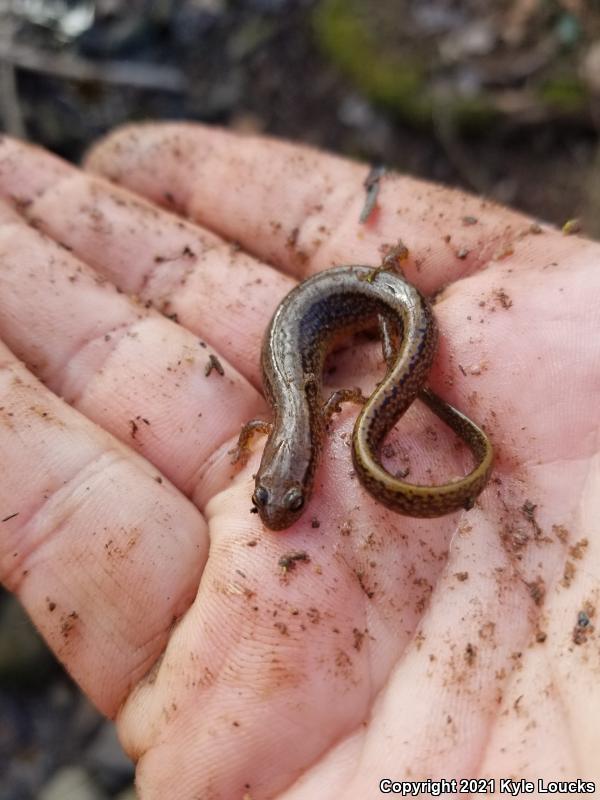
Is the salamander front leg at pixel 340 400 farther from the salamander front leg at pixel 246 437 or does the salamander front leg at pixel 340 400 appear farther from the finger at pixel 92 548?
the finger at pixel 92 548

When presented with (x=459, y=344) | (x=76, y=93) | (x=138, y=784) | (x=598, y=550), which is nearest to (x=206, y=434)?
(x=459, y=344)

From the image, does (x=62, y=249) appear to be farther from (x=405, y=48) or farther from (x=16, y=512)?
(x=405, y=48)

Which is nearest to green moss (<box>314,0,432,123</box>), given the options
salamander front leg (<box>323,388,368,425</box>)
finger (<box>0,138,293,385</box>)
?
finger (<box>0,138,293,385</box>)

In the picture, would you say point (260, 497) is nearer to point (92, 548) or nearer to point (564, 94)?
point (92, 548)

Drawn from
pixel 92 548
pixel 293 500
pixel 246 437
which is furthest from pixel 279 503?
pixel 92 548

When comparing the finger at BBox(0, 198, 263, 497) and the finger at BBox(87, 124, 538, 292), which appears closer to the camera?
the finger at BBox(0, 198, 263, 497)

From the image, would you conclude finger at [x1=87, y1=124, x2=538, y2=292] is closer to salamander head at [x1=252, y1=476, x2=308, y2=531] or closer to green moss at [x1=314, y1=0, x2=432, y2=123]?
salamander head at [x1=252, y1=476, x2=308, y2=531]
